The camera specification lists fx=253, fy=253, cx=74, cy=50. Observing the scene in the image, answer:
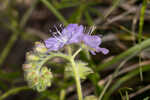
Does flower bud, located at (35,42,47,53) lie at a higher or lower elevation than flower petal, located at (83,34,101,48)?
higher

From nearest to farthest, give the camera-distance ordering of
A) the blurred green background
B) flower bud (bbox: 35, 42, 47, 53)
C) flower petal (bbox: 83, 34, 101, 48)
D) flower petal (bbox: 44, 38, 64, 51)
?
1. flower petal (bbox: 83, 34, 101, 48)
2. flower petal (bbox: 44, 38, 64, 51)
3. flower bud (bbox: 35, 42, 47, 53)
4. the blurred green background

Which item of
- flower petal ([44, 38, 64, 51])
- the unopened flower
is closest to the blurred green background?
the unopened flower

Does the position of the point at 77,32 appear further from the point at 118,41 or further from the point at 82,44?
the point at 118,41

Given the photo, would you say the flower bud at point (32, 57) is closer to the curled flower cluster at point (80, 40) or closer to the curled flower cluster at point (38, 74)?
the curled flower cluster at point (38, 74)

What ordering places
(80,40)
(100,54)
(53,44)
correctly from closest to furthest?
(80,40) → (53,44) → (100,54)

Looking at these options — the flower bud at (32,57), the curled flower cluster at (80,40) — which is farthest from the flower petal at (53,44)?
the flower bud at (32,57)

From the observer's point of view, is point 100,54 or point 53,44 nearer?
point 53,44

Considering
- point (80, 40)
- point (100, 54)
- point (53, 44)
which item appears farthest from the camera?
point (100, 54)

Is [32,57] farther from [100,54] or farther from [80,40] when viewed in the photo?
[100,54]

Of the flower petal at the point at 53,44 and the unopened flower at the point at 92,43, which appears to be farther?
the flower petal at the point at 53,44

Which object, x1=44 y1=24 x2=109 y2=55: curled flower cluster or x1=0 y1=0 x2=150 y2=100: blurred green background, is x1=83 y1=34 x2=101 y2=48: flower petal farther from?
x1=0 y1=0 x2=150 y2=100: blurred green background

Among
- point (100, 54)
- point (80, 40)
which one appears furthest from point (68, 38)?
point (100, 54)
